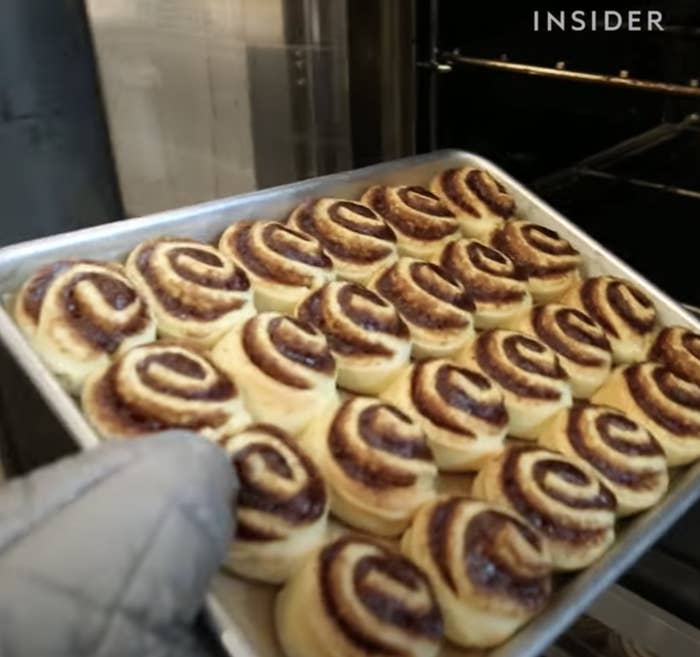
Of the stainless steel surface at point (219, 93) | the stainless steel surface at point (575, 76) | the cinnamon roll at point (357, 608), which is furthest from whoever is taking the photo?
the stainless steel surface at point (219, 93)

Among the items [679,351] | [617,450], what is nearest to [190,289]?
[617,450]

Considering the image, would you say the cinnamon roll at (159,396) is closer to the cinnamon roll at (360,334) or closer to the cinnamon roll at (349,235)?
the cinnamon roll at (360,334)

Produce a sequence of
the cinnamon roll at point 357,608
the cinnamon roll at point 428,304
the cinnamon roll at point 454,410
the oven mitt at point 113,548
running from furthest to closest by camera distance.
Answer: the cinnamon roll at point 428,304
the cinnamon roll at point 454,410
the cinnamon roll at point 357,608
the oven mitt at point 113,548

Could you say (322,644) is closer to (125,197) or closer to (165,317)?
(165,317)

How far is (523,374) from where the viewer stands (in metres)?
0.96

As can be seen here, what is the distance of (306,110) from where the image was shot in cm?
171

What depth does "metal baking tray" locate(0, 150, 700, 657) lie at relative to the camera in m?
0.71

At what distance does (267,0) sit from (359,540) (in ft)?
4.30

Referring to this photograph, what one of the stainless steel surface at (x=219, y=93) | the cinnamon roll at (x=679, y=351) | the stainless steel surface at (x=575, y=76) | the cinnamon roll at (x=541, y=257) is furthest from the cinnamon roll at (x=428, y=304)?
the stainless steel surface at (x=219, y=93)

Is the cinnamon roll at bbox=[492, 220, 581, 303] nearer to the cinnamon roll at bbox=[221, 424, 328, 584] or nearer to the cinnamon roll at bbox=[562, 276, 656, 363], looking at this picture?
the cinnamon roll at bbox=[562, 276, 656, 363]

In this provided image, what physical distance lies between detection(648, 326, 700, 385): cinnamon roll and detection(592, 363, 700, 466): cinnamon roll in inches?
0.7

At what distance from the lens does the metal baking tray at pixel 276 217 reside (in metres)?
0.71

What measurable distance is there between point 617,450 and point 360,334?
323mm

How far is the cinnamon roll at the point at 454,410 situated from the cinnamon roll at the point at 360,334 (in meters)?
0.03
